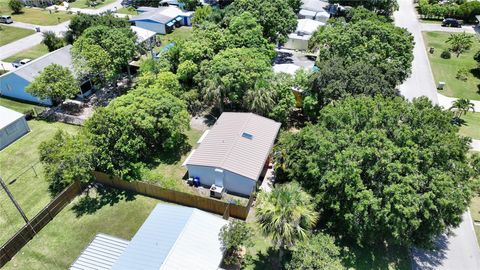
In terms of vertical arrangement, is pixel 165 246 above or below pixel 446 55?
below

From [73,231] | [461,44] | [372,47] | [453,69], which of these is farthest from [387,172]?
[461,44]

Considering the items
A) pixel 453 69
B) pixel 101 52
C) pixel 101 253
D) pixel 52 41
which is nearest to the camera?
pixel 101 253

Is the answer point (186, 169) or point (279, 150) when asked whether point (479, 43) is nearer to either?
point (279, 150)

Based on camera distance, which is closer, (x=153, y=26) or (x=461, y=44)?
(x=461, y=44)

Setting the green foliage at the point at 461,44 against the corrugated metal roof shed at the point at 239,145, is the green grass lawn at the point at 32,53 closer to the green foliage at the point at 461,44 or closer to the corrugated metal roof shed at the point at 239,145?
the corrugated metal roof shed at the point at 239,145

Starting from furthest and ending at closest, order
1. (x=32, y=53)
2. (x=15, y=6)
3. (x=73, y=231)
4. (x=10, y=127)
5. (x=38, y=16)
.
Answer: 1. (x=15, y=6)
2. (x=38, y=16)
3. (x=32, y=53)
4. (x=10, y=127)
5. (x=73, y=231)

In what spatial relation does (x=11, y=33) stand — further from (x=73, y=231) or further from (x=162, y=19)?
(x=73, y=231)

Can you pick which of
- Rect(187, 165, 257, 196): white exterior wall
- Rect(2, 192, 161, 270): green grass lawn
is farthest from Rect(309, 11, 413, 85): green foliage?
Rect(2, 192, 161, 270): green grass lawn

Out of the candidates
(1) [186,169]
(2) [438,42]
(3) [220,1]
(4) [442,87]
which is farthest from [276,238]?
(3) [220,1]
